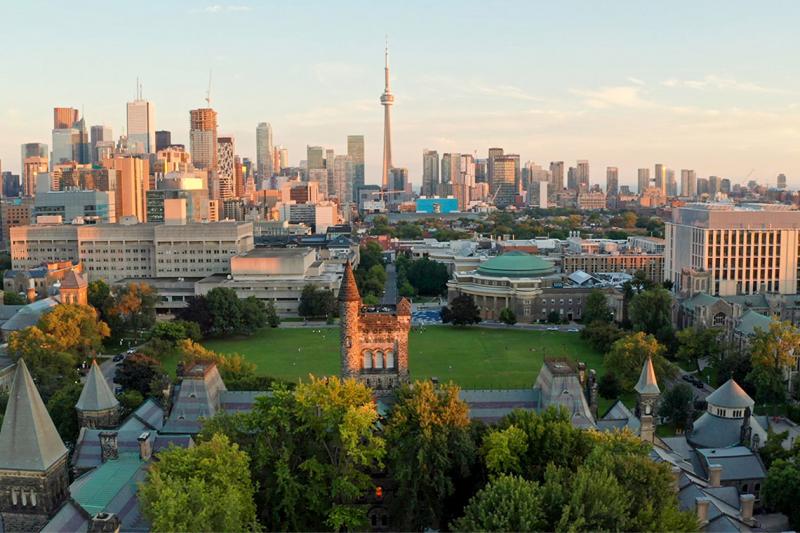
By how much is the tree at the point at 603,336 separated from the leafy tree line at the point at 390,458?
48509 mm

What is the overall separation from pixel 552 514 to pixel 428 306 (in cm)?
9747

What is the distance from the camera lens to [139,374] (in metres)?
68.2

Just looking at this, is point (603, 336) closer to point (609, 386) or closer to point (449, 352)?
point (449, 352)

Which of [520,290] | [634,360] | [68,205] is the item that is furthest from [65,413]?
[68,205]

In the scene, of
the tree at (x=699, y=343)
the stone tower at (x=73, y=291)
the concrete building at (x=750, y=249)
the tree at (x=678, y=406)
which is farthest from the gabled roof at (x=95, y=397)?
the concrete building at (x=750, y=249)

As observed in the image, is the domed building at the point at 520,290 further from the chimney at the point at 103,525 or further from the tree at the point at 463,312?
the chimney at the point at 103,525

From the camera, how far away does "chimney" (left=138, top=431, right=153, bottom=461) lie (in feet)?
147

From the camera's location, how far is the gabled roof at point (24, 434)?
3644 centimetres

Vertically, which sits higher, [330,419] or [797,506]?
[330,419]

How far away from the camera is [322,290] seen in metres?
117

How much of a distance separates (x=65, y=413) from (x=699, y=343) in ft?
205

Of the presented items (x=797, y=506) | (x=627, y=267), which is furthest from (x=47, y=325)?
(x=627, y=267)

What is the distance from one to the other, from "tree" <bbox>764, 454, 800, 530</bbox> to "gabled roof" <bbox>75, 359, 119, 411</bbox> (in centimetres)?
4155

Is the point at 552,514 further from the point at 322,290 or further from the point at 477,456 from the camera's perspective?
the point at 322,290
